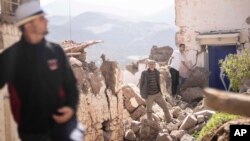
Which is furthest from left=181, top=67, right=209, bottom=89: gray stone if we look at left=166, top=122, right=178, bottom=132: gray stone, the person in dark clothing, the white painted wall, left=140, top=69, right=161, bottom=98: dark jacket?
left=140, top=69, right=161, bottom=98: dark jacket

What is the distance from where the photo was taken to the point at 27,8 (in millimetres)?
2637

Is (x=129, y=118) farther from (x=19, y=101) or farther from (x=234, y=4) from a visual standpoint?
(x=19, y=101)

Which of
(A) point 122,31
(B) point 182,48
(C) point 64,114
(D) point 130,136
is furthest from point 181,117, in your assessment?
(A) point 122,31

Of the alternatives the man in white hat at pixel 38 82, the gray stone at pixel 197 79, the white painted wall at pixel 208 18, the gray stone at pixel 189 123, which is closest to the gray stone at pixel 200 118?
the gray stone at pixel 189 123

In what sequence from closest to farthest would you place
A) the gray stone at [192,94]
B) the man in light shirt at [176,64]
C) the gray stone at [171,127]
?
the gray stone at [171,127], the gray stone at [192,94], the man in light shirt at [176,64]

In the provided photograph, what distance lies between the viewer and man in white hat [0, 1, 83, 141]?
2641 millimetres

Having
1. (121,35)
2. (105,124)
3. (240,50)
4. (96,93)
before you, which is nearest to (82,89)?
(96,93)

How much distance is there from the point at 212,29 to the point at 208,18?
1.45 ft

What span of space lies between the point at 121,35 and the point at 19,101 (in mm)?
38846

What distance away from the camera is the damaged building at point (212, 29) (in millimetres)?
15461

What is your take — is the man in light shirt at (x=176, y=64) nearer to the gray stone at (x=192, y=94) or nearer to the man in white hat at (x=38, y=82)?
the gray stone at (x=192, y=94)

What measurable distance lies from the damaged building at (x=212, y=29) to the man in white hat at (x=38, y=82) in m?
13.3

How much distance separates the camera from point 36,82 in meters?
2.63

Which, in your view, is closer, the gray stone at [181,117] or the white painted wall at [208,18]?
the gray stone at [181,117]
